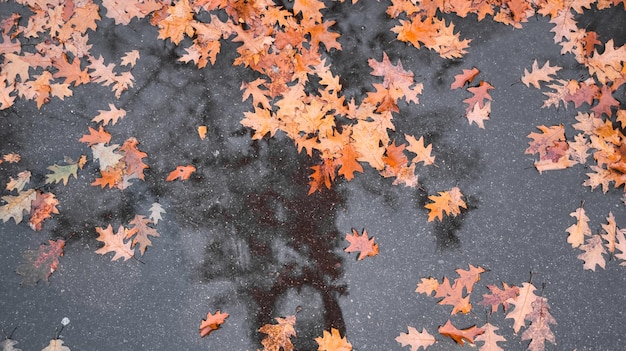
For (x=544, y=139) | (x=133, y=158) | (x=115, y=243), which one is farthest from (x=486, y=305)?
(x=133, y=158)

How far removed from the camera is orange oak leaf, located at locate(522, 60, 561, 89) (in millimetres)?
3686

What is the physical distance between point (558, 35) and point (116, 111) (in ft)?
11.4

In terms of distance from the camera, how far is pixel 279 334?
3.21 meters

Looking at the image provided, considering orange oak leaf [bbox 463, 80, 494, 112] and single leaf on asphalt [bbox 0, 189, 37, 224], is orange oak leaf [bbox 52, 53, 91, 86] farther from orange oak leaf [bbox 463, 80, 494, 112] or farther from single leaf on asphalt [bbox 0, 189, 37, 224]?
orange oak leaf [bbox 463, 80, 494, 112]

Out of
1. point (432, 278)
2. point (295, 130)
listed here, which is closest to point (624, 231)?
point (432, 278)

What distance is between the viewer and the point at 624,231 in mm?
3412

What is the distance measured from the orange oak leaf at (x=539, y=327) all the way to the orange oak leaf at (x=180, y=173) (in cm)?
258

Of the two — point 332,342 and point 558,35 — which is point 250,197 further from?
point 558,35

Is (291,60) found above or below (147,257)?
above

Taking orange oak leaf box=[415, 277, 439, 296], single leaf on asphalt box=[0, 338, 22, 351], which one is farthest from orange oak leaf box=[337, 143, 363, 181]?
single leaf on asphalt box=[0, 338, 22, 351]

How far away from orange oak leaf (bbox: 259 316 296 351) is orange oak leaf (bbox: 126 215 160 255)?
993 mm

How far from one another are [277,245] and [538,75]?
2.39 metres

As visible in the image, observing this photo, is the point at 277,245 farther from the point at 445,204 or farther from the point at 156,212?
the point at 445,204

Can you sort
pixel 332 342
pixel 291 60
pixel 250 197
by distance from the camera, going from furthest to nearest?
pixel 291 60
pixel 250 197
pixel 332 342
